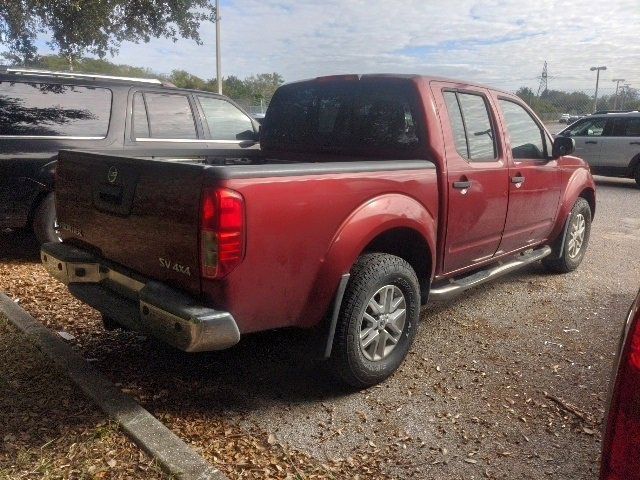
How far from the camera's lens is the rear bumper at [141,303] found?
2654mm

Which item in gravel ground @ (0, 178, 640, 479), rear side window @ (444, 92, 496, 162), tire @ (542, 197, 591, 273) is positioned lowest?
gravel ground @ (0, 178, 640, 479)

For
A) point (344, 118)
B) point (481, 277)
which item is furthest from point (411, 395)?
point (344, 118)

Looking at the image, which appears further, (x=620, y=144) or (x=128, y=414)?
(x=620, y=144)

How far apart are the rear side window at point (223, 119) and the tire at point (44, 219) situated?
78.4 inches

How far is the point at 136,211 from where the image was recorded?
3006 mm

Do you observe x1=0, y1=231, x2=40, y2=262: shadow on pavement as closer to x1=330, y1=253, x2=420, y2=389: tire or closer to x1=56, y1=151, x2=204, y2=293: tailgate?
x1=56, y1=151, x2=204, y2=293: tailgate

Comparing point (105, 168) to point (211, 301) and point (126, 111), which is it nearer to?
point (211, 301)

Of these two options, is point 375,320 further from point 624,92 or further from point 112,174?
point 624,92

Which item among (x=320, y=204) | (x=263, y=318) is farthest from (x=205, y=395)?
(x=320, y=204)

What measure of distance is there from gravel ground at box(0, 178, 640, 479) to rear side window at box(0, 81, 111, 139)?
61.4 inches

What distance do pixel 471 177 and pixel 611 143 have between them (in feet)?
37.5

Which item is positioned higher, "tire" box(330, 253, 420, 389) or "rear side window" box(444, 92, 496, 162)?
"rear side window" box(444, 92, 496, 162)

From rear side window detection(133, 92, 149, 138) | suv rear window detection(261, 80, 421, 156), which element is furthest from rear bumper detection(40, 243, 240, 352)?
rear side window detection(133, 92, 149, 138)

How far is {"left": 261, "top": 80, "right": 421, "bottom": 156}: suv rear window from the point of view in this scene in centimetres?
397
